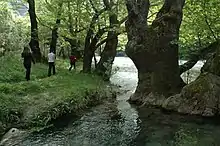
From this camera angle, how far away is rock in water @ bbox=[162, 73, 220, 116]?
52.6 feet

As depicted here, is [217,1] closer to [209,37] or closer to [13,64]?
[209,37]

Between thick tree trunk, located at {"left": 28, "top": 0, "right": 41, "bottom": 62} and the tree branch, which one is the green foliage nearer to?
the tree branch

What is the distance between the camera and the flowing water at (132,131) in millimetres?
11531

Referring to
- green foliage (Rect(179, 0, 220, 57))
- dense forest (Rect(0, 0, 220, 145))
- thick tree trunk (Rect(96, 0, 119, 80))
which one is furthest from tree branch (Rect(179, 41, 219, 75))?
thick tree trunk (Rect(96, 0, 119, 80))

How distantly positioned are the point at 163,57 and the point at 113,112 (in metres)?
4.28

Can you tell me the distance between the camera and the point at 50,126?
13.4 m

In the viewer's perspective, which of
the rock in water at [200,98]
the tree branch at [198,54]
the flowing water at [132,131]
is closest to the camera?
the flowing water at [132,131]

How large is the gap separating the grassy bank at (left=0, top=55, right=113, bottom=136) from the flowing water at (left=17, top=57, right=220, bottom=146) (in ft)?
2.84

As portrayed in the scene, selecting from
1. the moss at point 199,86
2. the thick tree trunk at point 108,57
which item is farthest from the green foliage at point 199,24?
the thick tree trunk at point 108,57

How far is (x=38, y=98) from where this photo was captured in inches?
585

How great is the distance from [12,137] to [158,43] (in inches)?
396

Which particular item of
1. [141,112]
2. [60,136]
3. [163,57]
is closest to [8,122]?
[60,136]

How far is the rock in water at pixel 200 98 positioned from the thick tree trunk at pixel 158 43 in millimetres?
1381

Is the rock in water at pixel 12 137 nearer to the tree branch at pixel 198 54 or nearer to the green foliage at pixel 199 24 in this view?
the tree branch at pixel 198 54
